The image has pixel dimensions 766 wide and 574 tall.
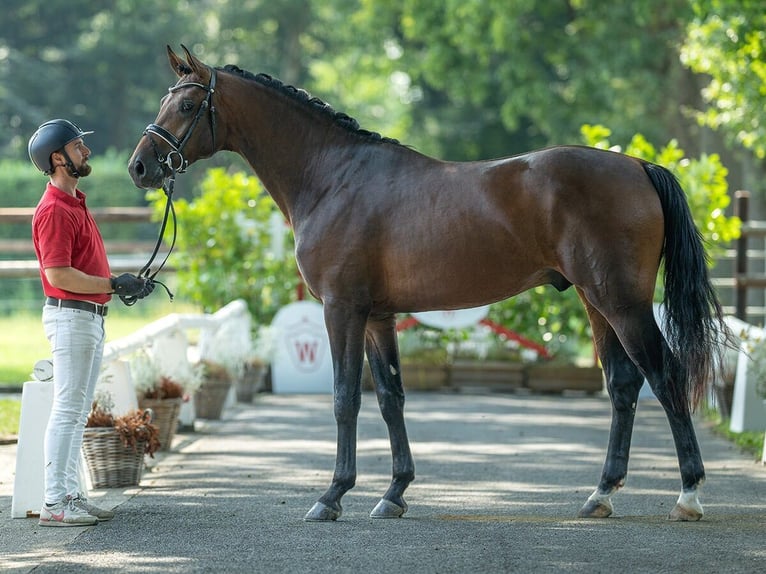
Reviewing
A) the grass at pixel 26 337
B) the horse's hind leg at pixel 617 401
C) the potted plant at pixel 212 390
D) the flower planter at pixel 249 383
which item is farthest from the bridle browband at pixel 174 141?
the flower planter at pixel 249 383

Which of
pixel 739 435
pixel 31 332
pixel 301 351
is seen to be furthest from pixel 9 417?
pixel 31 332

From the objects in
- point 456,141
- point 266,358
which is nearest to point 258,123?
point 266,358

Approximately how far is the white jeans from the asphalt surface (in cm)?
31

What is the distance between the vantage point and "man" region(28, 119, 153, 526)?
6.39 m

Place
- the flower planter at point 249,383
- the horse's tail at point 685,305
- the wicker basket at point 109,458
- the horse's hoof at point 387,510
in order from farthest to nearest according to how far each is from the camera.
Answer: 1. the flower planter at point 249,383
2. the wicker basket at point 109,458
3. the horse's hoof at point 387,510
4. the horse's tail at point 685,305

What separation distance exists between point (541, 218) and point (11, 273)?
856cm

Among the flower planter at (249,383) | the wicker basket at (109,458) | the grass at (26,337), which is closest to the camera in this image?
the wicker basket at (109,458)

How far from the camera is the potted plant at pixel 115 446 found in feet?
24.8

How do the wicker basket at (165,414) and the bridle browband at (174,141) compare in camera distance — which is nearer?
the bridle browband at (174,141)

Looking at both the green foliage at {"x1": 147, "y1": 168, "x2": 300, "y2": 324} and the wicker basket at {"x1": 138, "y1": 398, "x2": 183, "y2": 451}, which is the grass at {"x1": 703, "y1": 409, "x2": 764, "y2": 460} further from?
the green foliage at {"x1": 147, "y1": 168, "x2": 300, "y2": 324}

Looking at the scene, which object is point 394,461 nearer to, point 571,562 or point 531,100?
point 571,562

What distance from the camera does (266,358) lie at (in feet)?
44.4

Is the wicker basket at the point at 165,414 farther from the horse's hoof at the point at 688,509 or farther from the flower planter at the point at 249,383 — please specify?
the horse's hoof at the point at 688,509

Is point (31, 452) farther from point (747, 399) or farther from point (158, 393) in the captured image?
point (747, 399)
